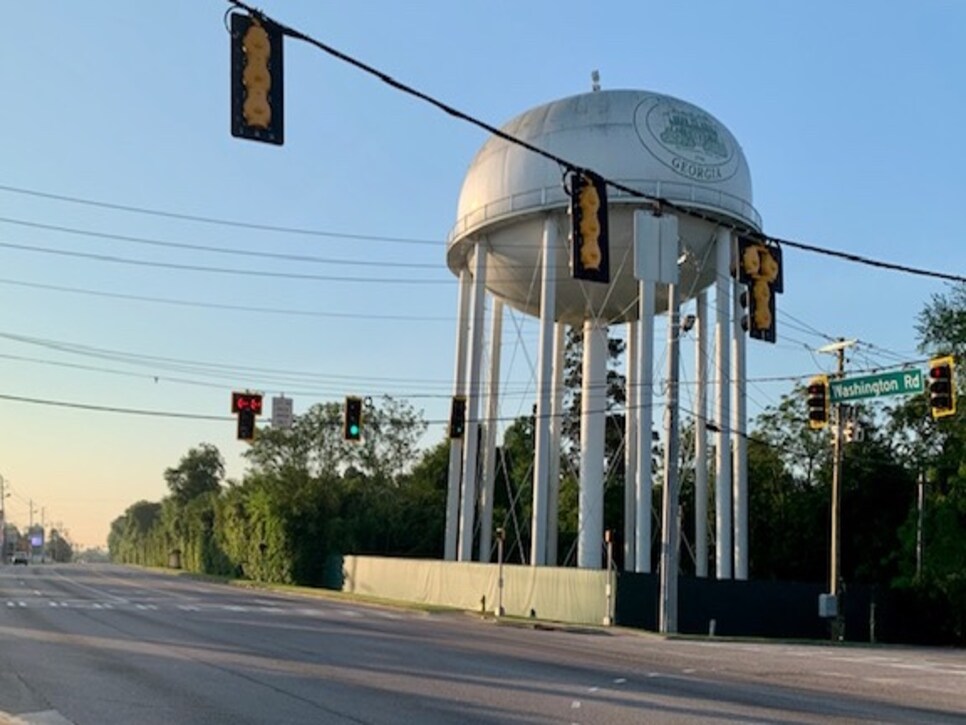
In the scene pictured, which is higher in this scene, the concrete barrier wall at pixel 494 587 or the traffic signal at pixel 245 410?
the traffic signal at pixel 245 410

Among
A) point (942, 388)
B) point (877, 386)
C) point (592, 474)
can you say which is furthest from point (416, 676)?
point (592, 474)

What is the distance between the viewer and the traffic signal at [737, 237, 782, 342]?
18562 millimetres

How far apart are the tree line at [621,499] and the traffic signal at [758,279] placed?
21.0 meters

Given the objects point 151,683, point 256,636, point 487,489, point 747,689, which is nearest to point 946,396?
point 747,689

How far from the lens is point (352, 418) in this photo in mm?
32062

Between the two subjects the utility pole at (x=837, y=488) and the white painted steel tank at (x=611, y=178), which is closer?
the utility pole at (x=837, y=488)

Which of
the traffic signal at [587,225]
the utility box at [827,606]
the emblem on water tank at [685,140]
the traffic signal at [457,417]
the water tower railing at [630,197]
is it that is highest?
the emblem on water tank at [685,140]

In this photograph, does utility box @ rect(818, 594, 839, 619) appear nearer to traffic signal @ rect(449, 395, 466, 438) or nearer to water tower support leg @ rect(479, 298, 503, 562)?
traffic signal @ rect(449, 395, 466, 438)

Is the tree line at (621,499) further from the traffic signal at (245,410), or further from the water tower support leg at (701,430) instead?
the traffic signal at (245,410)

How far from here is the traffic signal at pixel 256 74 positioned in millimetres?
11891

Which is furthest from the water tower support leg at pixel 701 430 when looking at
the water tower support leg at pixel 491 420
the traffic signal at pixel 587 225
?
the traffic signal at pixel 587 225

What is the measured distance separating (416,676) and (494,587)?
81.1 feet

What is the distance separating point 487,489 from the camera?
1763 inches

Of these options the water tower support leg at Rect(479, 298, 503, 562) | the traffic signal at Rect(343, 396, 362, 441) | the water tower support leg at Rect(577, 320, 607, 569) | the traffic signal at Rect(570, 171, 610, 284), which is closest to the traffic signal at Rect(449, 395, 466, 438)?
the traffic signal at Rect(343, 396, 362, 441)
